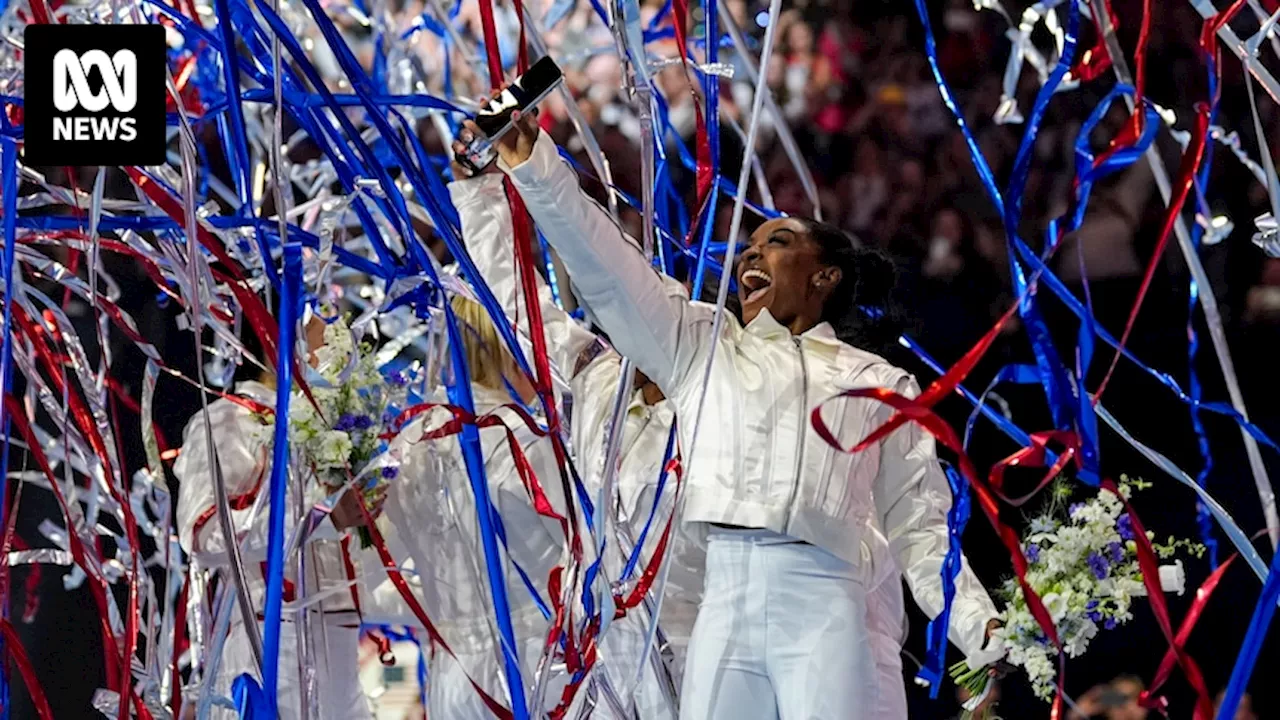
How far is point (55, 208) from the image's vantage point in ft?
12.1

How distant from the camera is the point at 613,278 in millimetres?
2352

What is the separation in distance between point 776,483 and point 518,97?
673 mm

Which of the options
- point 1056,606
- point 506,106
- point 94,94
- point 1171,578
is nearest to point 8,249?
point 94,94

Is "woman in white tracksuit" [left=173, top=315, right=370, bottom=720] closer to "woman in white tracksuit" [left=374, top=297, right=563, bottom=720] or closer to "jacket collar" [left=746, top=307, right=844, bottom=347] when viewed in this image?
"woman in white tracksuit" [left=374, top=297, right=563, bottom=720]

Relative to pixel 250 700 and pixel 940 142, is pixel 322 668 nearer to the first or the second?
pixel 250 700

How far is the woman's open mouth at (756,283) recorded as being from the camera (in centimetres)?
273

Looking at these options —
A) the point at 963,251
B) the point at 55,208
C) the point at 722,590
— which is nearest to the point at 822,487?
the point at 722,590

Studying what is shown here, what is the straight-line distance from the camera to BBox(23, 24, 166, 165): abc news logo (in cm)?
233

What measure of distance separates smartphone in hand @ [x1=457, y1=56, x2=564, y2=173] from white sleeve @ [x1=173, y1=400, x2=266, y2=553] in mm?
1017

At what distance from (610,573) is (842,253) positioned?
586 millimetres

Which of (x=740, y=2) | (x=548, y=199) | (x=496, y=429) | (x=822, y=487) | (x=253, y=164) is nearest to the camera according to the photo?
(x=548, y=199)

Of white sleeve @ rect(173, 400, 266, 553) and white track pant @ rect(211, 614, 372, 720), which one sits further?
white track pant @ rect(211, 614, 372, 720)

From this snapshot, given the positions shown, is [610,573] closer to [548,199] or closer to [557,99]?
[548,199]

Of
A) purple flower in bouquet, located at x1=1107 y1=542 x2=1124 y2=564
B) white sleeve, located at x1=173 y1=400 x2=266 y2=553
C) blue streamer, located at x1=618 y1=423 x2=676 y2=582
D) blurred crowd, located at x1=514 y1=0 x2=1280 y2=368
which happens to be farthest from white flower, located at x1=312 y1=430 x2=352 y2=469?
blurred crowd, located at x1=514 y1=0 x2=1280 y2=368
